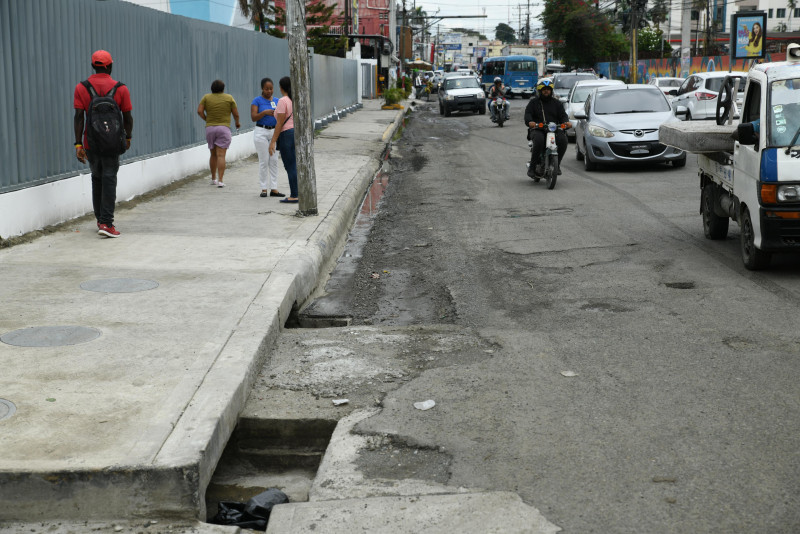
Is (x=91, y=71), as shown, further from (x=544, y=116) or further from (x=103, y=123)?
(x=544, y=116)

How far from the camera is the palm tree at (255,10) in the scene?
3500 centimetres

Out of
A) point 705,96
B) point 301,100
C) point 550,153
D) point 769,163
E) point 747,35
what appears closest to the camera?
point 769,163

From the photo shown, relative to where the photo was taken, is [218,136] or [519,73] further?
[519,73]

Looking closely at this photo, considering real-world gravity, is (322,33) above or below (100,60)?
above

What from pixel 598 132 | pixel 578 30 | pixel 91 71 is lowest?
pixel 598 132

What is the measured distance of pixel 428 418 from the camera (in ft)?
17.6

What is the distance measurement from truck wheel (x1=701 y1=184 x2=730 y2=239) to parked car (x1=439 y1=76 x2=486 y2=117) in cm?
3289

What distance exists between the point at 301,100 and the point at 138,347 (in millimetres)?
6129

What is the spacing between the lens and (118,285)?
7922 mm

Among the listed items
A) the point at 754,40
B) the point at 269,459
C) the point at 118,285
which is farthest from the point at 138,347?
the point at 754,40

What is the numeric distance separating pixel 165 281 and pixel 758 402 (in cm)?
479

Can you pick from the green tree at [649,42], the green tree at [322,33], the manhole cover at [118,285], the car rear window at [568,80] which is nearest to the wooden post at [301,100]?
the manhole cover at [118,285]

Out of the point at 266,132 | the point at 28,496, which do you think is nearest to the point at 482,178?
the point at 266,132

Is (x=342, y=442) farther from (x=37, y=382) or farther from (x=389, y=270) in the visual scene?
(x=389, y=270)
